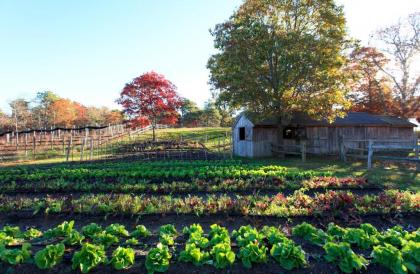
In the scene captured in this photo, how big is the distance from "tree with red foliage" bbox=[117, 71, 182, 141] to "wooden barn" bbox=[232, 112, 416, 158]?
878cm

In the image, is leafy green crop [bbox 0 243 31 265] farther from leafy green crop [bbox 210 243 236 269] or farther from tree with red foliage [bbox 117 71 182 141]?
tree with red foliage [bbox 117 71 182 141]

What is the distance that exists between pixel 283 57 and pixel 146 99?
49.9ft

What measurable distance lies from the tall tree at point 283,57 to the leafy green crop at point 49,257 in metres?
13.7

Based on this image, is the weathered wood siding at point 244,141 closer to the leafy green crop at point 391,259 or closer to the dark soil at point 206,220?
the dark soil at point 206,220

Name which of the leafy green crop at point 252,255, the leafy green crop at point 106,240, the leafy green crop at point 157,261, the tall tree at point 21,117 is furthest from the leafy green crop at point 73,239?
the tall tree at point 21,117

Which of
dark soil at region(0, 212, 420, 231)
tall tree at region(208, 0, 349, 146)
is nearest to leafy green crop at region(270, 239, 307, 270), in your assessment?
dark soil at region(0, 212, 420, 231)

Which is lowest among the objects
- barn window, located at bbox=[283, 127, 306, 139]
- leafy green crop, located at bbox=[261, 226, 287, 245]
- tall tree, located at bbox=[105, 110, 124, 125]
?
leafy green crop, located at bbox=[261, 226, 287, 245]

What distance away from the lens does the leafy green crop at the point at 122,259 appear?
3275 mm

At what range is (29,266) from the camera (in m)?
3.52

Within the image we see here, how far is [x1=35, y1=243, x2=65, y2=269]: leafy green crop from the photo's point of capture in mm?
3332

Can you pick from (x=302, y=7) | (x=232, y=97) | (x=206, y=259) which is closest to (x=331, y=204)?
(x=206, y=259)

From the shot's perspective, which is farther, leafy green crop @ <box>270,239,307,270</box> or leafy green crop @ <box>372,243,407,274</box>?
leafy green crop @ <box>270,239,307,270</box>

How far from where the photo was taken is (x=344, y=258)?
326cm

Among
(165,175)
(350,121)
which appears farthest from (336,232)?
(350,121)
